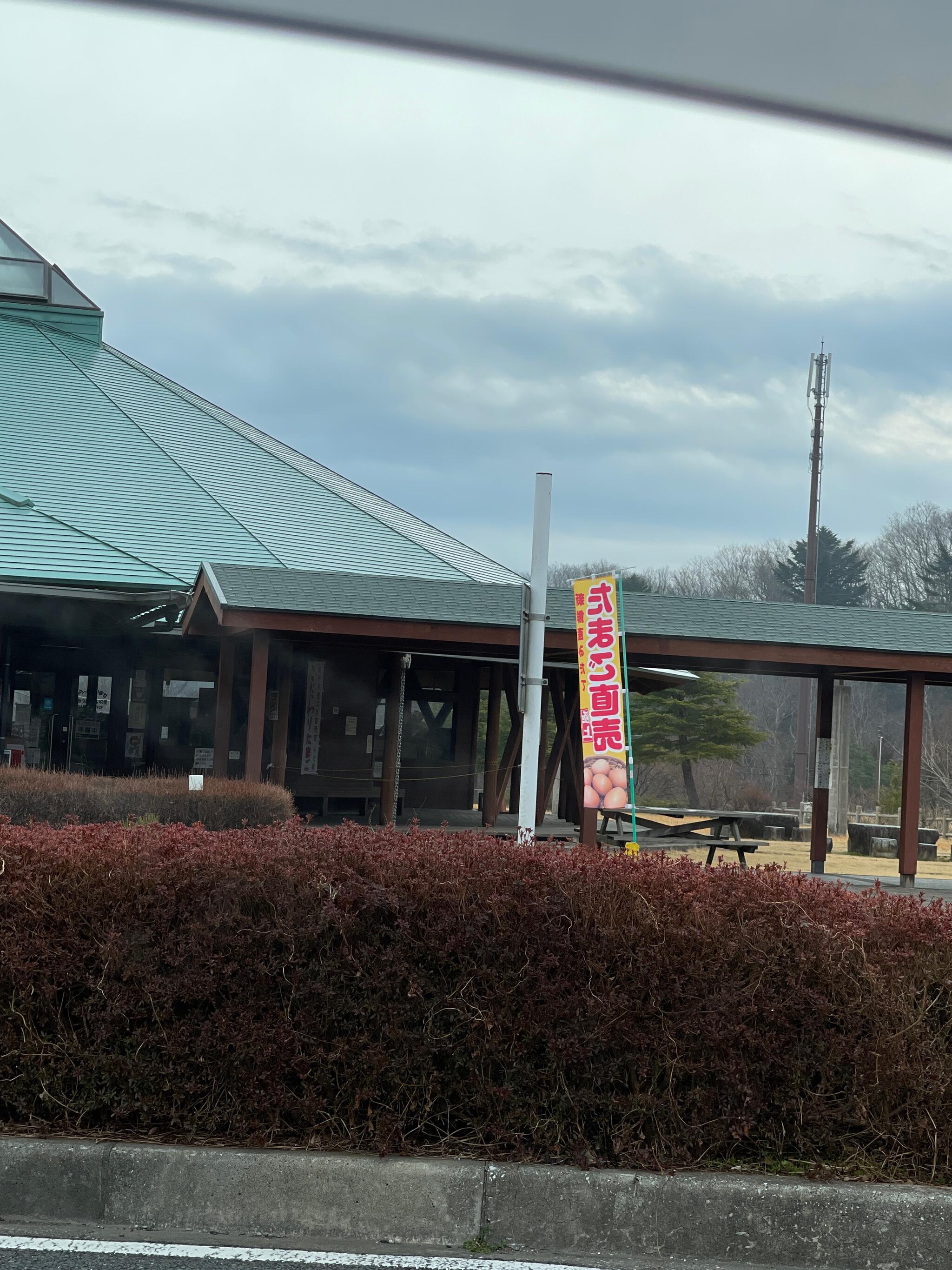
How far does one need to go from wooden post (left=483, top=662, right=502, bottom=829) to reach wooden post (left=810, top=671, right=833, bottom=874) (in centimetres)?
464

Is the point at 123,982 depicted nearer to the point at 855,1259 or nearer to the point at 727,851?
the point at 855,1259

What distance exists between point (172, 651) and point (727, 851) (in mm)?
10218

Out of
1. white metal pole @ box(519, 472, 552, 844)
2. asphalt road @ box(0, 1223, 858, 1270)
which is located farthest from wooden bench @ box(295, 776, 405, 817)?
asphalt road @ box(0, 1223, 858, 1270)

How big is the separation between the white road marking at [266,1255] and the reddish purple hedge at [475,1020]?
1.34 feet

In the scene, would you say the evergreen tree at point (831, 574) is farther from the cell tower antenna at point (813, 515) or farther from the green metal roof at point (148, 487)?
the green metal roof at point (148, 487)

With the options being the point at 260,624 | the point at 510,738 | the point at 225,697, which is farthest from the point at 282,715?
the point at 510,738

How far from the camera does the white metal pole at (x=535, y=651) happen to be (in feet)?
26.3

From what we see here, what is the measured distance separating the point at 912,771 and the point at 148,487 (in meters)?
14.2

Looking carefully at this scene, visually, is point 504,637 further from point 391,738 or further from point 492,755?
point 492,755

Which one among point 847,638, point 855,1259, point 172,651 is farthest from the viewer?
point 172,651

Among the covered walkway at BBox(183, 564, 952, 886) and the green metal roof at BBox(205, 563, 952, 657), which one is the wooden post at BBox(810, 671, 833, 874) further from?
the green metal roof at BBox(205, 563, 952, 657)

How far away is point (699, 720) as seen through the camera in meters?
41.1

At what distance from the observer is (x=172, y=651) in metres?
20.6

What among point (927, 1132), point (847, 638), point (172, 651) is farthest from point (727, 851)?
point (927, 1132)
